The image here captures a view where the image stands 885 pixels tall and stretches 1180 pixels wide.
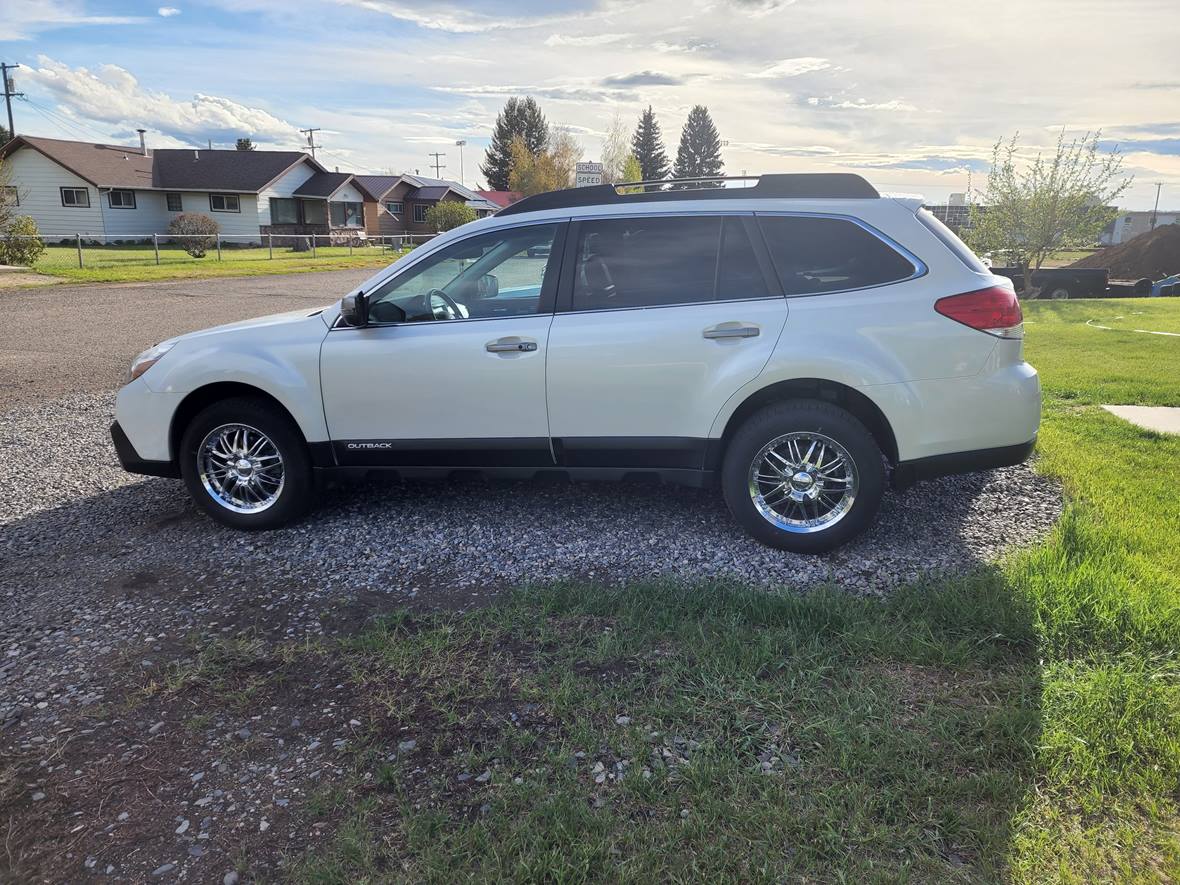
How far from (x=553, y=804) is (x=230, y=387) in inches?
136

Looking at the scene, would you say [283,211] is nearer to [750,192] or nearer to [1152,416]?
[1152,416]

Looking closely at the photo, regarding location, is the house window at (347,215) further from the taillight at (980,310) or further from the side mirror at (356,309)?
the taillight at (980,310)

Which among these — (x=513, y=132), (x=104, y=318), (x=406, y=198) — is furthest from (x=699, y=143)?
(x=104, y=318)

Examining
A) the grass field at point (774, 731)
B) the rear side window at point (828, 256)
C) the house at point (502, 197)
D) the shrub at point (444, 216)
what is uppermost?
the house at point (502, 197)

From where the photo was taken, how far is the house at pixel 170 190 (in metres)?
42.8

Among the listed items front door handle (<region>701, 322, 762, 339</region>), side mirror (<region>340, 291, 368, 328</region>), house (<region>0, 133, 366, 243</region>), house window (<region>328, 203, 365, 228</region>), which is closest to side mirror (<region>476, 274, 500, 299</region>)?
side mirror (<region>340, 291, 368, 328</region>)

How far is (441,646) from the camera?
3699 millimetres

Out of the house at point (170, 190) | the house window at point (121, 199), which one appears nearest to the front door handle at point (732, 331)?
the house at point (170, 190)

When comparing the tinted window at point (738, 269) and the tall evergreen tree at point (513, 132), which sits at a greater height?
the tall evergreen tree at point (513, 132)

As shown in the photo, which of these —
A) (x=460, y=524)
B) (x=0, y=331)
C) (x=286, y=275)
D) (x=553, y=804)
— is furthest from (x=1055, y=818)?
(x=286, y=275)

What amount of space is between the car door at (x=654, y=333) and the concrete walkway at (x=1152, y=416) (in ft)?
14.0

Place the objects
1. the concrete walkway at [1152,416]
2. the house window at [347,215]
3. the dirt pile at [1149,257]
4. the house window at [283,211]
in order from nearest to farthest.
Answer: the concrete walkway at [1152,416] < the dirt pile at [1149,257] < the house window at [283,211] < the house window at [347,215]

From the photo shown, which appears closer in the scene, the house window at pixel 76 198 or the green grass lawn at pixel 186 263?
the green grass lawn at pixel 186 263

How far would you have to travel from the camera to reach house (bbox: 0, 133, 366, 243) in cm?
4275
